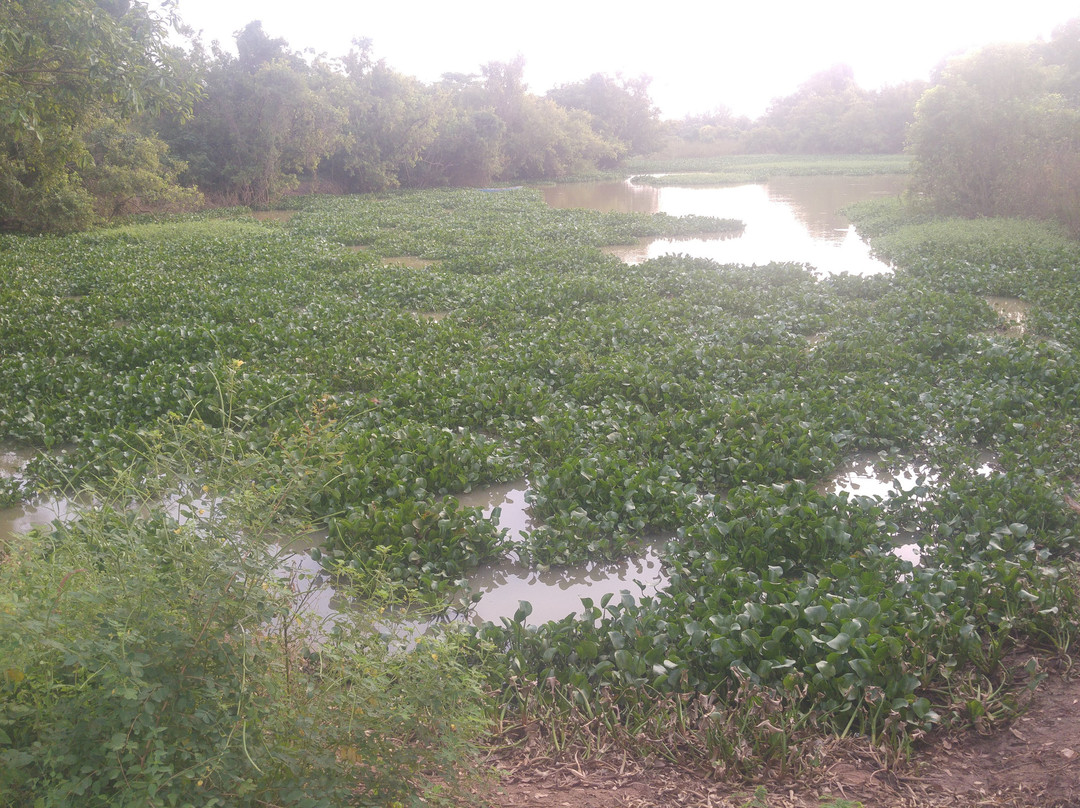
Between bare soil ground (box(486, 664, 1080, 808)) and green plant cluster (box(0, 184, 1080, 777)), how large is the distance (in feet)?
0.55

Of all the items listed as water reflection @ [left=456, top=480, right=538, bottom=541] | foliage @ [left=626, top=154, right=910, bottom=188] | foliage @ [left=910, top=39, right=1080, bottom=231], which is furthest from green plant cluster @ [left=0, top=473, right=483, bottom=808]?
foliage @ [left=626, top=154, right=910, bottom=188]

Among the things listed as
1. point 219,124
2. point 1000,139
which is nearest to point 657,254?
point 1000,139

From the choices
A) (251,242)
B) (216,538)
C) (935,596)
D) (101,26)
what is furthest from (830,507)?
(251,242)

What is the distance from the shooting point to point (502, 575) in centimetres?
468

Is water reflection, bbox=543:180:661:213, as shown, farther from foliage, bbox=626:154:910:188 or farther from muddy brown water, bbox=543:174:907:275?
foliage, bbox=626:154:910:188

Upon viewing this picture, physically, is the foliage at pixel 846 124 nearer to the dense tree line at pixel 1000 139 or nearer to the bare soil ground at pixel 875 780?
the dense tree line at pixel 1000 139

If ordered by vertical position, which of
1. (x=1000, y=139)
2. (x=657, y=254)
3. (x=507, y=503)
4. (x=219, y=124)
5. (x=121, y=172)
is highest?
(x=219, y=124)

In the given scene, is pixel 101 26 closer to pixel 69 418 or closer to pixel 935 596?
pixel 69 418

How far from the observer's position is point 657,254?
16844mm

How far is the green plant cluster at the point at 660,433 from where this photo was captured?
3488mm

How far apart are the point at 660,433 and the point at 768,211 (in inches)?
826

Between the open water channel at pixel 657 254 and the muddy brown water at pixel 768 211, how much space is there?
4 cm

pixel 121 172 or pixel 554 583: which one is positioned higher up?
pixel 121 172

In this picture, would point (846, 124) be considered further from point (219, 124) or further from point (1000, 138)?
point (219, 124)
